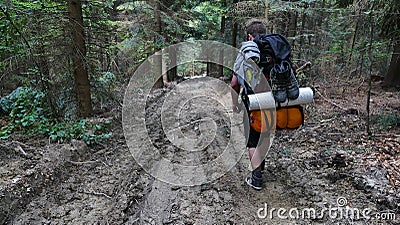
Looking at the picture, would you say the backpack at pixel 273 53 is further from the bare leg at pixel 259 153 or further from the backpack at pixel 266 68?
the bare leg at pixel 259 153

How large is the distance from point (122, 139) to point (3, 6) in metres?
3.62

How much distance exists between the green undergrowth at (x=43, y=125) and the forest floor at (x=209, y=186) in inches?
10.6

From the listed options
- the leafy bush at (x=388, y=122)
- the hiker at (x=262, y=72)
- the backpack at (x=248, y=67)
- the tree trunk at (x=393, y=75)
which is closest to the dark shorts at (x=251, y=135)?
the hiker at (x=262, y=72)

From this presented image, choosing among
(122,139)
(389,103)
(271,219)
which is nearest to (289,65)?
(271,219)

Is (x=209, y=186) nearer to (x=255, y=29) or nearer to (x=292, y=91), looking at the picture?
(x=292, y=91)

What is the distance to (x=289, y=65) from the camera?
3.44 metres

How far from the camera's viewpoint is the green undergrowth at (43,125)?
5672 millimetres

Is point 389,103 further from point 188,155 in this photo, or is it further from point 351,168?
point 188,155

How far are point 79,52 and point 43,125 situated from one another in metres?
1.91

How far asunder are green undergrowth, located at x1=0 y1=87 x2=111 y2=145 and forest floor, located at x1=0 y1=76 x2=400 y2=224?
0.88 feet

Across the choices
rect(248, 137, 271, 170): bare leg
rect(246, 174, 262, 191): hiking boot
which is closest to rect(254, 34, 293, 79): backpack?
rect(248, 137, 271, 170): bare leg

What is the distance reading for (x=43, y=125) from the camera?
6.01m

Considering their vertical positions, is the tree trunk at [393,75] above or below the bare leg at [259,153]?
below

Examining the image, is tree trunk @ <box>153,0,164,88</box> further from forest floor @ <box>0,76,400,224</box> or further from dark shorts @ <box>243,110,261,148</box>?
dark shorts @ <box>243,110,261,148</box>
